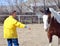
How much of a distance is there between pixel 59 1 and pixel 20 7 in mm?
6305

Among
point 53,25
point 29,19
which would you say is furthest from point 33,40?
point 29,19

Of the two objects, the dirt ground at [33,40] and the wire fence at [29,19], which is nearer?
the dirt ground at [33,40]

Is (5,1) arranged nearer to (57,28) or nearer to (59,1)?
(59,1)

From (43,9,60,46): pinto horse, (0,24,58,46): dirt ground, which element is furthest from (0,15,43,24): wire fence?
(43,9,60,46): pinto horse

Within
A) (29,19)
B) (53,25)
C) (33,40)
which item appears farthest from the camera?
(29,19)

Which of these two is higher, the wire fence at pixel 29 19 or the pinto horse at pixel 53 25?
the pinto horse at pixel 53 25

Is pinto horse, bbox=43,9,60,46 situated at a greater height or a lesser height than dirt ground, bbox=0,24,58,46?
greater

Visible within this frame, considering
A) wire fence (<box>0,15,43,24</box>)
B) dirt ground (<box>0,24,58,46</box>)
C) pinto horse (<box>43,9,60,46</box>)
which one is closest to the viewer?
pinto horse (<box>43,9,60,46</box>)

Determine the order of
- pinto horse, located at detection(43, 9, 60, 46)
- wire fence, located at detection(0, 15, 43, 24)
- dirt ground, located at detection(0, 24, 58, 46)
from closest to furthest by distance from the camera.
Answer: pinto horse, located at detection(43, 9, 60, 46), dirt ground, located at detection(0, 24, 58, 46), wire fence, located at detection(0, 15, 43, 24)

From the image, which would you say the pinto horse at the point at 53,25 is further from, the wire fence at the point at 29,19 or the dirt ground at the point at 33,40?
the wire fence at the point at 29,19

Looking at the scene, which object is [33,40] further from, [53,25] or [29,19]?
[29,19]

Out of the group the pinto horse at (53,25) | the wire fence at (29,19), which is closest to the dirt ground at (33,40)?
the pinto horse at (53,25)

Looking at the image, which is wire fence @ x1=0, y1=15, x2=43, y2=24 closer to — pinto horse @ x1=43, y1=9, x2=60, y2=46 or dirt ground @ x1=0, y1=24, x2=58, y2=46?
dirt ground @ x1=0, y1=24, x2=58, y2=46

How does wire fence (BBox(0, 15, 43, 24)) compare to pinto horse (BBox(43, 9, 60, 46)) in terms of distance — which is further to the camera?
wire fence (BBox(0, 15, 43, 24))
